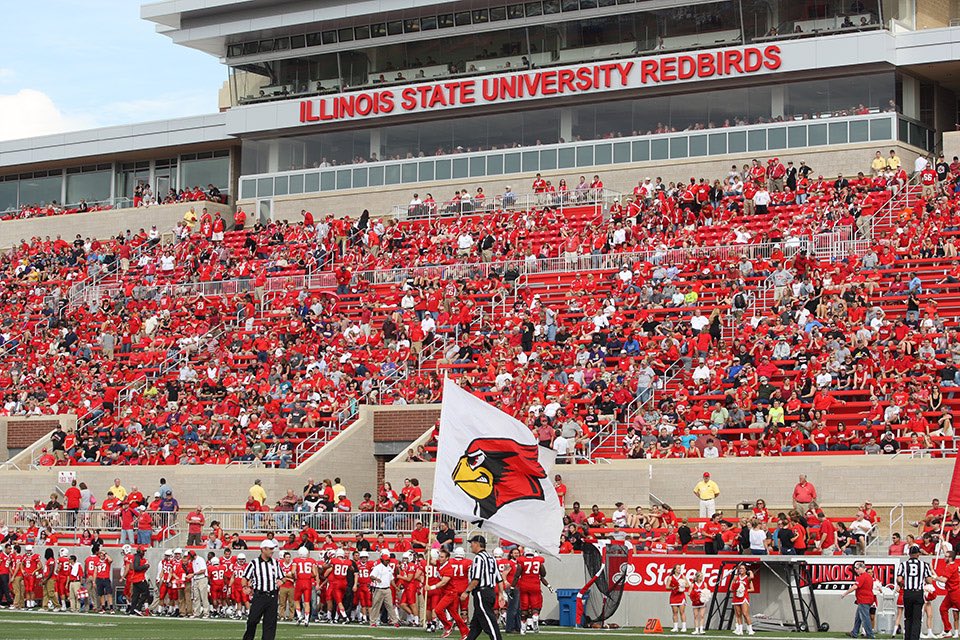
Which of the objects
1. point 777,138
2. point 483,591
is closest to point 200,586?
point 483,591

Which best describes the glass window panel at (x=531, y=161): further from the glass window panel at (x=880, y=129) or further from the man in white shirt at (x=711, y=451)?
the man in white shirt at (x=711, y=451)

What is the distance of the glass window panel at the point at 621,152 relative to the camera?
45.2 m

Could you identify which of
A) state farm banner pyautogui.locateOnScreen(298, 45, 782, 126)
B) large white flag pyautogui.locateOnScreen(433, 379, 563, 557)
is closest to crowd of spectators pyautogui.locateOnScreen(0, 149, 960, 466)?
state farm banner pyautogui.locateOnScreen(298, 45, 782, 126)

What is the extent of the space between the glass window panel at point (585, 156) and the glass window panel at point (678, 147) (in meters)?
2.38

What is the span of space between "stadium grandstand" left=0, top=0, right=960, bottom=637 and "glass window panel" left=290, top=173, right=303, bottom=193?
0.16m

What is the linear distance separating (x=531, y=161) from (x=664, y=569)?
73.0ft

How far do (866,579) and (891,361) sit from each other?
8550 mm

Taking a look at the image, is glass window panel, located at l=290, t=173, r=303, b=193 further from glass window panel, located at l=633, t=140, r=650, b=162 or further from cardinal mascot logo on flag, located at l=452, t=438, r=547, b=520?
cardinal mascot logo on flag, located at l=452, t=438, r=547, b=520

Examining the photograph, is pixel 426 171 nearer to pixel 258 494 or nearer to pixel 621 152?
pixel 621 152

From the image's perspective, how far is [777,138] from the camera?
43000mm

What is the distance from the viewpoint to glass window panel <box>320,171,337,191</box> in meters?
50.1

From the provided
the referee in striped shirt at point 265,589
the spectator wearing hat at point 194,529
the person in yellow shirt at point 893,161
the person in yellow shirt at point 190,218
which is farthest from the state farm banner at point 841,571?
the person in yellow shirt at point 190,218

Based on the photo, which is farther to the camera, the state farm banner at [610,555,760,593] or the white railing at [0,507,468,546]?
the white railing at [0,507,468,546]

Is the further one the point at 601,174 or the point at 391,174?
the point at 391,174
